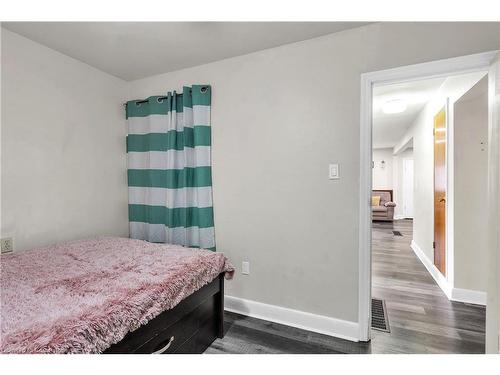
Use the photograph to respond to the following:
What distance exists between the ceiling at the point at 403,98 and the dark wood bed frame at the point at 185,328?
2.17 meters

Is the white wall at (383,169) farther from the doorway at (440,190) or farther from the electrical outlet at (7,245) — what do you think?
the electrical outlet at (7,245)

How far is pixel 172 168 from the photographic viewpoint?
2.52 metres

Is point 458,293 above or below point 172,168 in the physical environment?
below

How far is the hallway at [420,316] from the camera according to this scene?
6.05 ft

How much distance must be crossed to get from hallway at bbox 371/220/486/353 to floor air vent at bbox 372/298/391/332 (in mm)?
42

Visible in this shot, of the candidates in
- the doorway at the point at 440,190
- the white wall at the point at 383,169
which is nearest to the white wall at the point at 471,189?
the doorway at the point at 440,190

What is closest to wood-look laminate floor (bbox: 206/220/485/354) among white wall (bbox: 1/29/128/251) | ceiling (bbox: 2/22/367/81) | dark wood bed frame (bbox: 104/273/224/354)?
dark wood bed frame (bbox: 104/273/224/354)

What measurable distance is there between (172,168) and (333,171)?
4.84 feet

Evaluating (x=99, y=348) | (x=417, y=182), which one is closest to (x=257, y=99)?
(x=99, y=348)

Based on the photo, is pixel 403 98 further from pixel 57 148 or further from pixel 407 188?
pixel 407 188

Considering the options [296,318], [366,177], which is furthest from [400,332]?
[366,177]

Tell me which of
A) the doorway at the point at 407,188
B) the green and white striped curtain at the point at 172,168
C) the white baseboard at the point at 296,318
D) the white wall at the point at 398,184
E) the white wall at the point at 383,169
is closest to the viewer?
the white baseboard at the point at 296,318
